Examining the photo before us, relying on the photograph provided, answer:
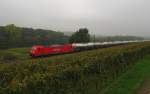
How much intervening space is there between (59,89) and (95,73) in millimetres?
5776

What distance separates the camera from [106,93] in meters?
18.0

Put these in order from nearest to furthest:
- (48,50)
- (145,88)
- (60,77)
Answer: (60,77) < (145,88) < (48,50)

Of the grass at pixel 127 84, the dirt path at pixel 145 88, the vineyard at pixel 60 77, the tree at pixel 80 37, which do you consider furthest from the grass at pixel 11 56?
the tree at pixel 80 37

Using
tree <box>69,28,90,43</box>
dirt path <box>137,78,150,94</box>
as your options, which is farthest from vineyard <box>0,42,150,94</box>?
tree <box>69,28,90,43</box>

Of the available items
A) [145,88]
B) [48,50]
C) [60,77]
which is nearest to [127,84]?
[145,88]

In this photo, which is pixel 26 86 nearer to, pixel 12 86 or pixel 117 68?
pixel 12 86

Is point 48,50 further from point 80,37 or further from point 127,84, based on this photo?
point 80,37

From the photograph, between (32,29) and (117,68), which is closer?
(117,68)

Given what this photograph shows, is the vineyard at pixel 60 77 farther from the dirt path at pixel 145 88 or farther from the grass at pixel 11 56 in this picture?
the grass at pixel 11 56

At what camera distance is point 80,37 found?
94.0 m

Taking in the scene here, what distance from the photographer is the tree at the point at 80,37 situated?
3654 inches

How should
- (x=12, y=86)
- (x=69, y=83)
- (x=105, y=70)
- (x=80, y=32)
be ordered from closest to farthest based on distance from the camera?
1. (x=12, y=86)
2. (x=69, y=83)
3. (x=105, y=70)
4. (x=80, y=32)

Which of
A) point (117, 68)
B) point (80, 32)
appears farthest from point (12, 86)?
point (80, 32)

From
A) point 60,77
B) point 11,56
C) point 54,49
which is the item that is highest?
point 60,77
